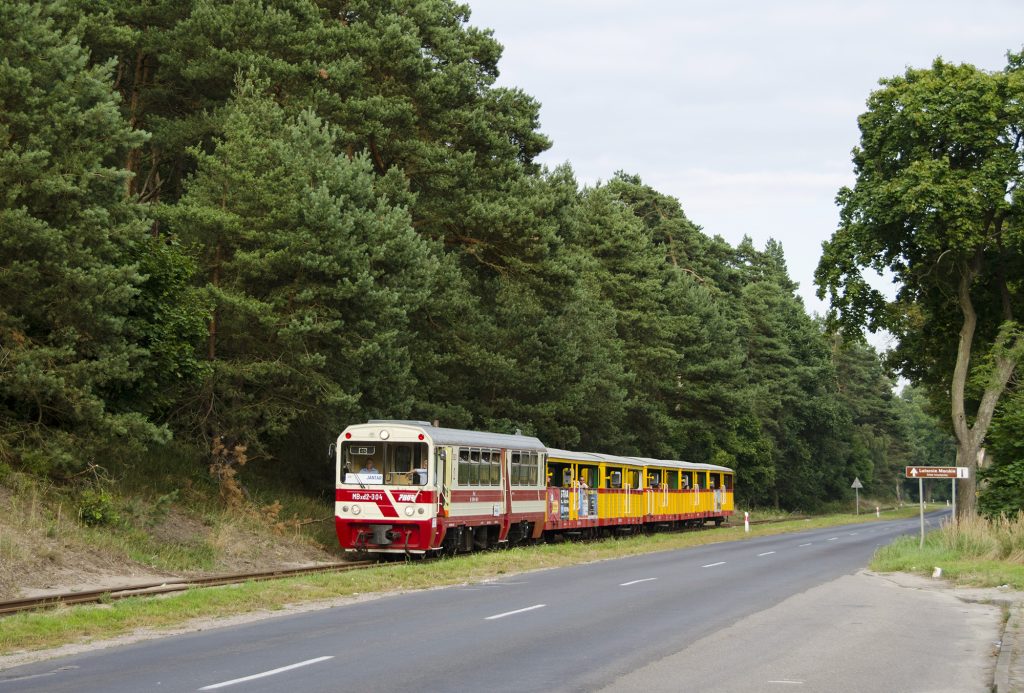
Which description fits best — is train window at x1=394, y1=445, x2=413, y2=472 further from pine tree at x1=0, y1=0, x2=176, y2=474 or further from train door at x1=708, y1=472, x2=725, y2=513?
train door at x1=708, y1=472, x2=725, y2=513

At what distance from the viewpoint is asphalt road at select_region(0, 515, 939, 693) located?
11.2 meters

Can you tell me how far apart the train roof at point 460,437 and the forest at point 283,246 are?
1922 millimetres

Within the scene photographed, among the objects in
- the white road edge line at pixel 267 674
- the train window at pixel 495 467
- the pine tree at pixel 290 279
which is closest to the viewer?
the white road edge line at pixel 267 674

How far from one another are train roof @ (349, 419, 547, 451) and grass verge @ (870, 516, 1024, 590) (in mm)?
10308

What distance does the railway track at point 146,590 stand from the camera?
17047 millimetres

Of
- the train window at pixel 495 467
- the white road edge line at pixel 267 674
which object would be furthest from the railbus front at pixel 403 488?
the white road edge line at pixel 267 674

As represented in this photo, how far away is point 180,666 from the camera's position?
1202 cm

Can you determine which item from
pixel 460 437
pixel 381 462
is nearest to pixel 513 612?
pixel 381 462

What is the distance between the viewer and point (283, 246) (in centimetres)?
3052

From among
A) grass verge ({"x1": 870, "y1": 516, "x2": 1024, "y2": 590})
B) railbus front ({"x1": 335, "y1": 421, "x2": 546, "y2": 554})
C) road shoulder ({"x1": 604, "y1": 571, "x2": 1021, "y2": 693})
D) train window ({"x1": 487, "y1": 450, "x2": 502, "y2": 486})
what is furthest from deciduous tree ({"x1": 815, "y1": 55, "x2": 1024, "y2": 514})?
road shoulder ({"x1": 604, "y1": 571, "x2": 1021, "y2": 693})

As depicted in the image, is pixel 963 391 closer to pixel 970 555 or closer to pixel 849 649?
pixel 970 555

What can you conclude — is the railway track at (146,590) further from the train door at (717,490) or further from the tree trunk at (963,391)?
the train door at (717,490)

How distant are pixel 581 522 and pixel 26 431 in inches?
823

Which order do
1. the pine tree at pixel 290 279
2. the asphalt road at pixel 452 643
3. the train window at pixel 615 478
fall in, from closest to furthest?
the asphalt road at pixel 452 643, the pine tree at pixel 290 279, the train window at pixel 615 478
